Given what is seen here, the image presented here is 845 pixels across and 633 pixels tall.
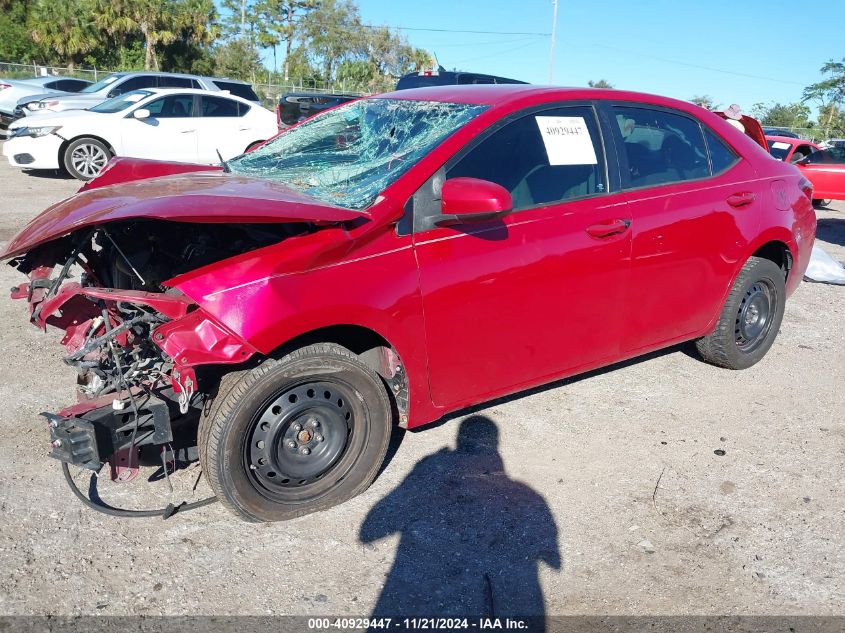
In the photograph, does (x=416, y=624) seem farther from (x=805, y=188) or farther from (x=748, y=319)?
(x=805, y=188)

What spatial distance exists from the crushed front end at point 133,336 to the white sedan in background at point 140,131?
27.4 ft

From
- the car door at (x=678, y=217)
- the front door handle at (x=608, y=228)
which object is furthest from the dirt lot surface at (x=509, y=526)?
the front door handle at (x=608, y=228)

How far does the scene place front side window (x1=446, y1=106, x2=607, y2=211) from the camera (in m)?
3.27

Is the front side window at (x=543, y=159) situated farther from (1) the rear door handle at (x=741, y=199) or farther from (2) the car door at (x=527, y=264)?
(1) the rear door handle at (x=741, y=199)

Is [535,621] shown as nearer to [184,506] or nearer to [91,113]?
[184,506]

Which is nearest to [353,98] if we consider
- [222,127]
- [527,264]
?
[222,127]

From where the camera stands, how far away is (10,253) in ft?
9.41

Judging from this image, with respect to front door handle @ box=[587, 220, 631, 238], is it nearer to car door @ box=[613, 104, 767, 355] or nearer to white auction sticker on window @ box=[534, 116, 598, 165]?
car door @ box=[613, 104, 767, 355]

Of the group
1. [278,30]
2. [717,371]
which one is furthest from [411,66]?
[717,371]

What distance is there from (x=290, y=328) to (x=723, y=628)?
1942 millimetres

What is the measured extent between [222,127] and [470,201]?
10498 mm

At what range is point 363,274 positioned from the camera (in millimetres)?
2859

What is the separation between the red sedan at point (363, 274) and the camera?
273 cm

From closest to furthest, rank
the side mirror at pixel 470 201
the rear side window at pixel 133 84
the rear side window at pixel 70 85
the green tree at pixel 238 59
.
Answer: the side mirror at pixel 470 201, the rear side window at pixel 133 84, the rear side window at pixel 70 85, the green tree at pixel 238 59
